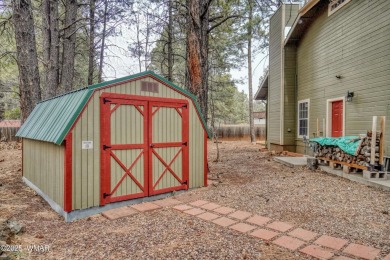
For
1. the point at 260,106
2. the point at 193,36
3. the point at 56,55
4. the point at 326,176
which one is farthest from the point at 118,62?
the point at 260,106

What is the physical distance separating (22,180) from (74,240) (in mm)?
4711

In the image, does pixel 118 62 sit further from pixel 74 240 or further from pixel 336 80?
pixel 74 240

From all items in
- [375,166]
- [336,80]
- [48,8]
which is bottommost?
[375,166]

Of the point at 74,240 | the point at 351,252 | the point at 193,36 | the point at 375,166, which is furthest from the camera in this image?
the point at 193,36

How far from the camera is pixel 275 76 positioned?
12.8 m

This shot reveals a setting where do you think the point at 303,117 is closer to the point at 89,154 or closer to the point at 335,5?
the point at 335,5

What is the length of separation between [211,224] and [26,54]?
24.1 feet

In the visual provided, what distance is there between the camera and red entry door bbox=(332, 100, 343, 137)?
8859 millimetres

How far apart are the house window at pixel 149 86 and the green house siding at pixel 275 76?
333 inches

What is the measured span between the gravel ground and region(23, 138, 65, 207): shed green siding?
1.03 feet

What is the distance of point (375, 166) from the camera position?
20.4 ft

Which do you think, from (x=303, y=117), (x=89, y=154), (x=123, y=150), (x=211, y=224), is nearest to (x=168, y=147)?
(x=123, y=150)

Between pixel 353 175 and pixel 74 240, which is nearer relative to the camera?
pixel 74 240

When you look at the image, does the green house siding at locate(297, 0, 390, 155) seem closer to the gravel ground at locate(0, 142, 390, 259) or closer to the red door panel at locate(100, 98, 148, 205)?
the gravel ground at locate(0, 142, 390, 259)
